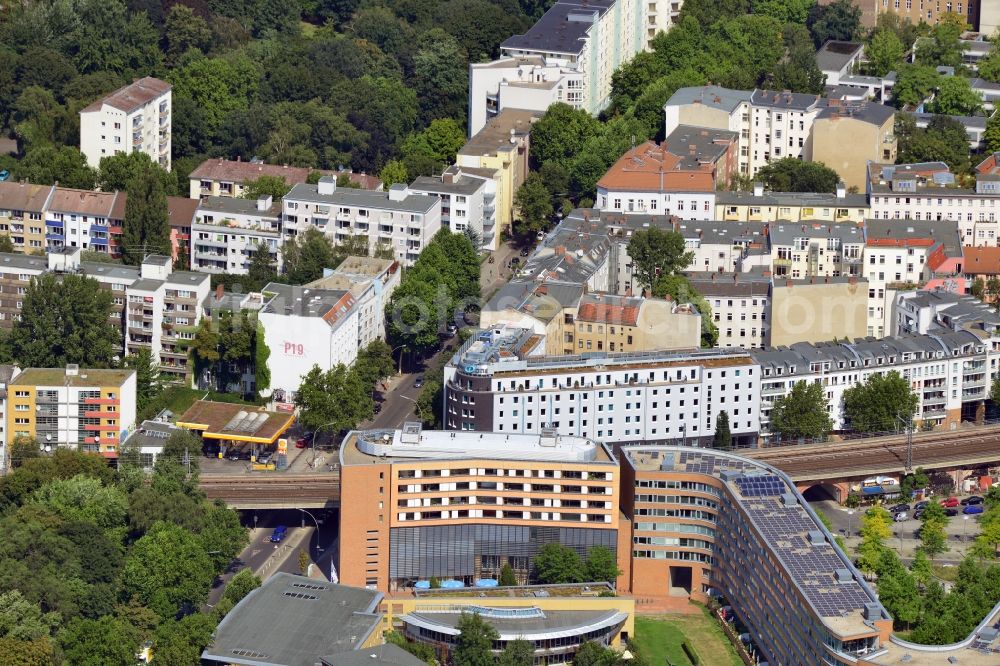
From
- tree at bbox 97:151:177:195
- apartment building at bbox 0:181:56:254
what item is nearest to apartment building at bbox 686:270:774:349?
tree at bbox 97:151:177:195

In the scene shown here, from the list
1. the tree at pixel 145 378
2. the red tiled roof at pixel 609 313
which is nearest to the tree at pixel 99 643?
the tree at pixel 145 378

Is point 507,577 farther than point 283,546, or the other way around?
point 283,546

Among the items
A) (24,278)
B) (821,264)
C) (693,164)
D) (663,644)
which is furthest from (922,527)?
(24,278)

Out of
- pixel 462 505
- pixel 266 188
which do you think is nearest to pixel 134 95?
pixel 266 188

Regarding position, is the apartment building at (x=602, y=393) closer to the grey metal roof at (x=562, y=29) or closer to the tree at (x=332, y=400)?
the tree at (x=332, y=400)

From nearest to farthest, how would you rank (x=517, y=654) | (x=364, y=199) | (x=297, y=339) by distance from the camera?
1. (x=517, y=654)
2. (x=297, y=339)
3. (x=364, y=199)

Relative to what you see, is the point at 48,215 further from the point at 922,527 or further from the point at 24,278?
the point at 922,527

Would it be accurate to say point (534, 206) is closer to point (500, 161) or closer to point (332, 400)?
point (500, 161)
